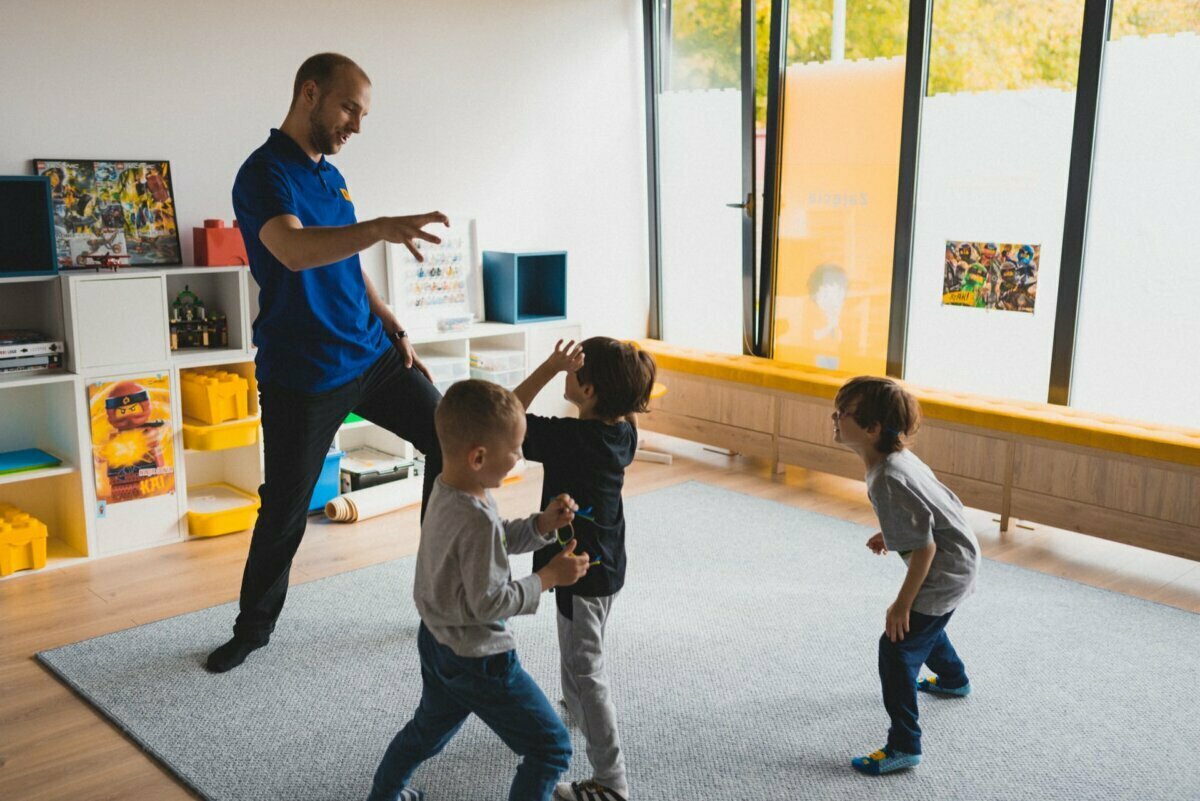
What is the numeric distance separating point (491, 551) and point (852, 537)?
100 inches

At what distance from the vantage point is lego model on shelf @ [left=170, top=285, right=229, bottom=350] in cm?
409

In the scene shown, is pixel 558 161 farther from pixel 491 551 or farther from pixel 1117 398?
pixel 491 551

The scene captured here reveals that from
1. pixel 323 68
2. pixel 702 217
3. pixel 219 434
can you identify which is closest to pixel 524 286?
pixel 702 217

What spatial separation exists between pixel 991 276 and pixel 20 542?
381cm

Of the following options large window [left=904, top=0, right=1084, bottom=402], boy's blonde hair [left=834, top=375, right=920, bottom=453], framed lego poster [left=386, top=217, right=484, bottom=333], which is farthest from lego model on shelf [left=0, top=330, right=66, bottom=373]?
large window [left=904, top=0, right=1084, bottom=402]

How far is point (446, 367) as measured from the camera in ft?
15.7

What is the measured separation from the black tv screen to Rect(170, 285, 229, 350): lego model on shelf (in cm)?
50

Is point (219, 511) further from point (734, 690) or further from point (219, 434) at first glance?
point (734, 690)

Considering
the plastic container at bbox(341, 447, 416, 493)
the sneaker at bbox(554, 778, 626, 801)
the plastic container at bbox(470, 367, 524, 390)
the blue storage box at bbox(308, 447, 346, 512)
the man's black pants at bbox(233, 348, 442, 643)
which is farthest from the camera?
the plastic container at bbox(470, 367, 524, 390)

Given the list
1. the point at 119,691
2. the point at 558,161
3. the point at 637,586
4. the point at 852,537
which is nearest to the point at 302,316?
the point at 119,691

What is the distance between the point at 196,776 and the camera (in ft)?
7.91

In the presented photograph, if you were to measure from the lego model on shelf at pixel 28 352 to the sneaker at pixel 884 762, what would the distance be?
293cm

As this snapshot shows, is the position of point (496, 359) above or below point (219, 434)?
above

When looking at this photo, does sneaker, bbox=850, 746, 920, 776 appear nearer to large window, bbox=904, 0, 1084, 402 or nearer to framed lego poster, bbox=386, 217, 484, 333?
large window, bbox=904, 0, 1084, 402
